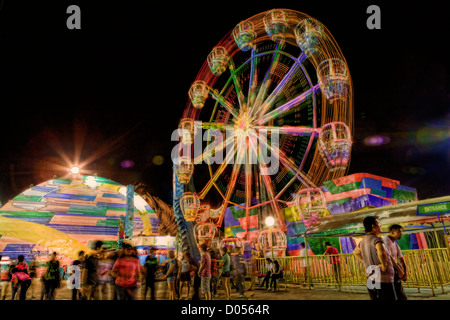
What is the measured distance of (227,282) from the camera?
8.15 metres

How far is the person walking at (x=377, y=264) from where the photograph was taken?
3.66m

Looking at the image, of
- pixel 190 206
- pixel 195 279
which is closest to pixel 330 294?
pixel 195 279

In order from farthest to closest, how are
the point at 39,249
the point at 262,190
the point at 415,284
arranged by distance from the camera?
the point at 39,249 → the point at 262,190 → the point at 415,284

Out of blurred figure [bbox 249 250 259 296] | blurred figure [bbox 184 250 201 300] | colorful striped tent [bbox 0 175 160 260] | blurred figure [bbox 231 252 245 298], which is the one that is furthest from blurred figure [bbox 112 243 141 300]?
colorful striped tent [bbox 0 175 160 260]

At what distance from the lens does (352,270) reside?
965cm

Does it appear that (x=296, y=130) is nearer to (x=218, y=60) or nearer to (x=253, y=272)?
(x=218, y=60)

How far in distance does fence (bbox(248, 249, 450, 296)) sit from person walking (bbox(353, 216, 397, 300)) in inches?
207

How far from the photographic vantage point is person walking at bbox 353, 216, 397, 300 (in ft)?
12.0

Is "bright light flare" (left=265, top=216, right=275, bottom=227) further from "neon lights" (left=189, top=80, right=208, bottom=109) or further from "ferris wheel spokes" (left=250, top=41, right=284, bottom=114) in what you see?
"neon lights" (left=189, top=80, right=208, bottom=109)

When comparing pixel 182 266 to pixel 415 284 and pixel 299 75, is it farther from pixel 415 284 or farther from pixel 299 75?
pixel 299 75

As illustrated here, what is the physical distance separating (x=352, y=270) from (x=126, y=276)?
24.8 feet

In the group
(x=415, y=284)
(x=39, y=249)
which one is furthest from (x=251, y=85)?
(x=39, y=249)

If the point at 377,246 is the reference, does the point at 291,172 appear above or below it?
above
